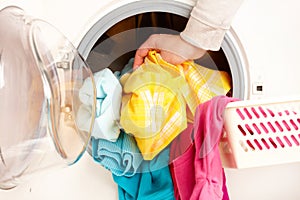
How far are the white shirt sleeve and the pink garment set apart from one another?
0.16 metres

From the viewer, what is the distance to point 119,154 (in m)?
1.18

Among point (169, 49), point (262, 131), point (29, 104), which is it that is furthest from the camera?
point (169, 49)

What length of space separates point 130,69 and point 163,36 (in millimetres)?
123

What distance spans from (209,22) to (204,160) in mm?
336

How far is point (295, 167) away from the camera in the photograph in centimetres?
135

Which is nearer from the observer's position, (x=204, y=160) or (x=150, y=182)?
(x=204, y=160)

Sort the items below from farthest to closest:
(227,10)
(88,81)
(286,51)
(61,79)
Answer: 1. (286,51)
2. (227,10)
3. (88,81)
4. (61,79)

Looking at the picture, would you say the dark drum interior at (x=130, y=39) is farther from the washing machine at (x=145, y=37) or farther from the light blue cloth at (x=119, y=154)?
the light blue cloth at (x=119, y=154)

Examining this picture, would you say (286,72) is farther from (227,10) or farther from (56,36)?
(56,36)

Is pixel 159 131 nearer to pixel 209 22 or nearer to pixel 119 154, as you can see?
pixel 119 154

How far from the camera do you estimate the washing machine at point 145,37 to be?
3.81ft

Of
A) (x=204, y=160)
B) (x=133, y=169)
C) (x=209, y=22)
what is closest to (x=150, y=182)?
(x=133, y=169)

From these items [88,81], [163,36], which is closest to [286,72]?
[163,36]

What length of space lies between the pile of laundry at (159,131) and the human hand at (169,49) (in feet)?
0.05
